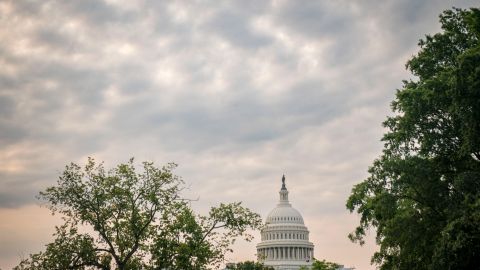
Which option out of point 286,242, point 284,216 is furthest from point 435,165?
point 284,216

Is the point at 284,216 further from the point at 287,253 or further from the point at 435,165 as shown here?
the point at 435,165

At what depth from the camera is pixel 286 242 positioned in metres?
180

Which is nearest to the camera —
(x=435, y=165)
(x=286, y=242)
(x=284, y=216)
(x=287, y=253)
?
(x=435, y=165)

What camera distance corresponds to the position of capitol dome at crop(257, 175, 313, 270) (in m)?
180

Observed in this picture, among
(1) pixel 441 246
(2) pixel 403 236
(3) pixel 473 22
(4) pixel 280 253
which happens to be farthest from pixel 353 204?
(4) pixel 280 253

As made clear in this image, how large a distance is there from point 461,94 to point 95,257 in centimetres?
2210

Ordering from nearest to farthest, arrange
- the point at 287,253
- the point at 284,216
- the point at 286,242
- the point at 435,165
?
1. the point at 435,165
2. the point at 286,242
3. the point at 287,253
4. the point at 284,216

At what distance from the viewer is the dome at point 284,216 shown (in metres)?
186

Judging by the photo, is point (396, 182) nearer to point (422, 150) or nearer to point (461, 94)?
point (422, 150)

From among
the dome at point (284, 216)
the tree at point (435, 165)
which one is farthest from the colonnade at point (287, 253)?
the tree at point (435, 165)

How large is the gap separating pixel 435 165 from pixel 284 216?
150 metres

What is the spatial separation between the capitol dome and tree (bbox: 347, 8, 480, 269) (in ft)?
453

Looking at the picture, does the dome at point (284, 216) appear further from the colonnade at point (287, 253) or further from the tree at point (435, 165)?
the tree at point (435, 165)

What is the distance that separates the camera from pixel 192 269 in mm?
36406
